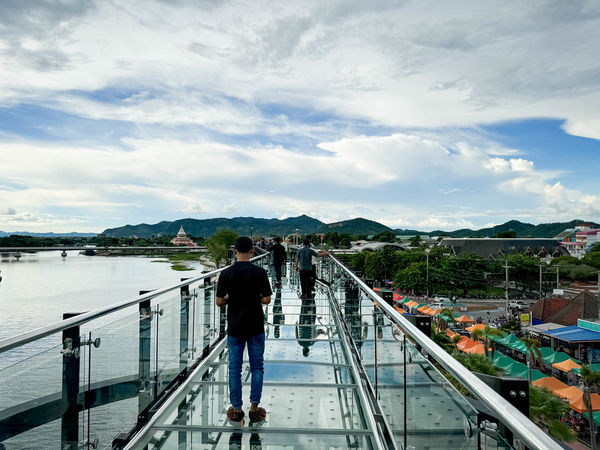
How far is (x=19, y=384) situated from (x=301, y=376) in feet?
8.90

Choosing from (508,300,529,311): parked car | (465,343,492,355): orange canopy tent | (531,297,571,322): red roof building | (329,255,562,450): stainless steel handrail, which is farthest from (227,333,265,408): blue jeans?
(508,300,529,311): parked car

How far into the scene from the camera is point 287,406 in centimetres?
337

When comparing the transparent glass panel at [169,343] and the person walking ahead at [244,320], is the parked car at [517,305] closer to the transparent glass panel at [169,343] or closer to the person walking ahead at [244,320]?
the transparent glass panel at [169,343]

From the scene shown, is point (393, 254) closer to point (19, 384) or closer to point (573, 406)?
point (573, 406)

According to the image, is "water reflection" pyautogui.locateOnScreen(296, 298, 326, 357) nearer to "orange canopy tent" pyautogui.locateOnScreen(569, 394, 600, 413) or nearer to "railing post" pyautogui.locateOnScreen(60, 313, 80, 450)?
"railing post" pyautogui.locateOnScreen(60, 313, 80, 450)

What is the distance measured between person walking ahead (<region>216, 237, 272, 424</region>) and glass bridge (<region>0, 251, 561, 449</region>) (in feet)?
0.69

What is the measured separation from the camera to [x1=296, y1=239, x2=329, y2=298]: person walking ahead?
27.1 feet

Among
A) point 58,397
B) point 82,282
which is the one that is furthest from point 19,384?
point 82,282

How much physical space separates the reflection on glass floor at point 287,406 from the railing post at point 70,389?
659 mm

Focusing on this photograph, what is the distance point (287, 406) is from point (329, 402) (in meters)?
0.36

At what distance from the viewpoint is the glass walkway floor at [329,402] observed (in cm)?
188

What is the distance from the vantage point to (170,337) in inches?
143

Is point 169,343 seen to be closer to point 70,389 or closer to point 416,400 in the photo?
point 70,389

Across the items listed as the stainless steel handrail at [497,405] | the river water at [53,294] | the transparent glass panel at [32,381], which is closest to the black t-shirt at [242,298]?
the transparent glass panel at [32,381]
